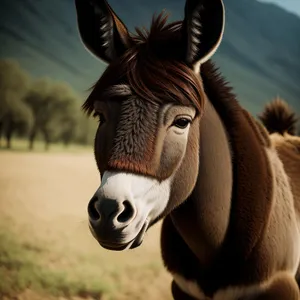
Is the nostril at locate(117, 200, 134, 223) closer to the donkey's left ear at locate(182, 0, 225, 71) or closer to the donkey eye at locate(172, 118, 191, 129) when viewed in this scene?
the donkey eye at locate(172, 118, 191, 129)

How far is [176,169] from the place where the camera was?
2.74 ft

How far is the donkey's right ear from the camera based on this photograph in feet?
3.05

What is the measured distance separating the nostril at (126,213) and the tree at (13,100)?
1.08 meters

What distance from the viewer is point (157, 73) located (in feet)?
2.76

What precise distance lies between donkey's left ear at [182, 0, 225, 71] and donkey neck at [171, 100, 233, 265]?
13 cm

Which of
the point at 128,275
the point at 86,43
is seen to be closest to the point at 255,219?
the point at 86,43

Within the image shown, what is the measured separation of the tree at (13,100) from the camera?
5.51 ft

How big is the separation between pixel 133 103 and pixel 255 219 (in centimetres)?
42

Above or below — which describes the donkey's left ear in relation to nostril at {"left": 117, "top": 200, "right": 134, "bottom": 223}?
above

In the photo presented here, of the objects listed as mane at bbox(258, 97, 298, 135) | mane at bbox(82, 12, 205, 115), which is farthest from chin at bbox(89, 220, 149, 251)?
mane at bbox(258, 97, 298, 135)

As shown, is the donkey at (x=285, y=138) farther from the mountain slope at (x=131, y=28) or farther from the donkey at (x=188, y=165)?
the mountain slope at (x=131, y=28)

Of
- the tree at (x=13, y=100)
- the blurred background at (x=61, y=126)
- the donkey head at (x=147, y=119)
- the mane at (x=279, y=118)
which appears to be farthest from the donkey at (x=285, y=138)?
the tree at (x=13, y=100)

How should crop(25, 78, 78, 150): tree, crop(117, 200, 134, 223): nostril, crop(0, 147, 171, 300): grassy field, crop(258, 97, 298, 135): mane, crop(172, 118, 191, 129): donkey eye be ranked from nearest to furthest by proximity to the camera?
crop(117, 200, 134, 223): nostril < crop(172, 118, 191, 129): donkey eye < crop(258, 97, 298, 135): mane < crop(0, 147, 171, 300): grassy field < crop(25, 78, 78, 150): tree

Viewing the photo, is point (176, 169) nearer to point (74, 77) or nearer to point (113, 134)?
point (113, 134)
